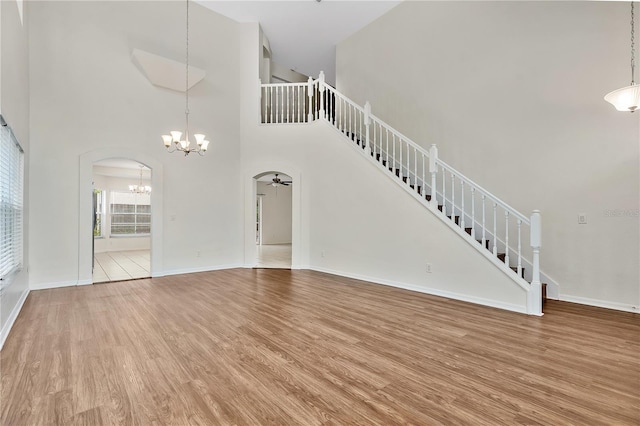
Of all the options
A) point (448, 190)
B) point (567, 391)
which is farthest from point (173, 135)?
point (567, 391)

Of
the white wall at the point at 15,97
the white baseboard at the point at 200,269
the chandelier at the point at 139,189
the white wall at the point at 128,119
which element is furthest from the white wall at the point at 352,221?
the chandelier at the point at 139,189

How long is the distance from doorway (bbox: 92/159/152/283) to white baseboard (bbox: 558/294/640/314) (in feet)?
34.3

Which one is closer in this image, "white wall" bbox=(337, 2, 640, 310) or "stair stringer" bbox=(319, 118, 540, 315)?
"stair stringer" bbox=(319, 118, 540, 315)

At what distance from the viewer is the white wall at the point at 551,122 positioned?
156 inches

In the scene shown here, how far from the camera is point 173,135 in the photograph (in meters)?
4.90

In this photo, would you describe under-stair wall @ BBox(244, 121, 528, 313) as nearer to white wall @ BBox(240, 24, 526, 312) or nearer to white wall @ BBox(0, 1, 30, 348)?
white wall @ BBox(240, 24, 526, 312)

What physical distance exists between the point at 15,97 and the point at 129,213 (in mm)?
8192

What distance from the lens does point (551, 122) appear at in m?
4.41

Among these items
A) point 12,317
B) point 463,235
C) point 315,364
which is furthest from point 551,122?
point 12,317

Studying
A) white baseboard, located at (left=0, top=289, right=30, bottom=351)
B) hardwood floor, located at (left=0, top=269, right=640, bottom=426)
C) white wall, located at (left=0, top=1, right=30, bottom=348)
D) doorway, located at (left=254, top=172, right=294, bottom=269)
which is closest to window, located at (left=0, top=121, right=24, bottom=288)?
white wall, located at (left=0, top=1, right=30, bottom=348)

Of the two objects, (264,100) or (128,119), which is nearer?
(128,119)

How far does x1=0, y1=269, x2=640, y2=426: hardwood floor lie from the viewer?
1851 millimetres

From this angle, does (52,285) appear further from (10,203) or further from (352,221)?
(352,221)

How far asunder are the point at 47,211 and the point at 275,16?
241 inches
